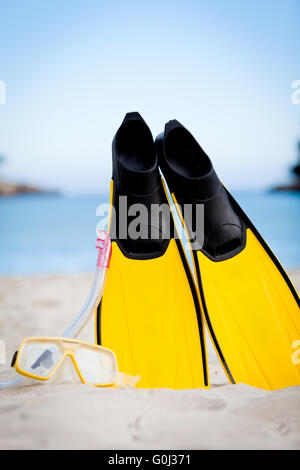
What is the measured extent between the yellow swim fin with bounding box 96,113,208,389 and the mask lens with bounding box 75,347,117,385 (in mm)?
320

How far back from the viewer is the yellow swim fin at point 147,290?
1632 mm

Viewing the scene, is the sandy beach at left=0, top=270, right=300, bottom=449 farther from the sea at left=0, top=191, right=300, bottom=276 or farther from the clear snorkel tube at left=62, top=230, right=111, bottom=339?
the sea at left=0, top=191, right=300, bottom=276

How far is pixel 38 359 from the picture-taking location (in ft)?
4.12

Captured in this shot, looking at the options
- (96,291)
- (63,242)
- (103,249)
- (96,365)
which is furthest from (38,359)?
(63,242)

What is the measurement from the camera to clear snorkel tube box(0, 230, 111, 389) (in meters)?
1.44

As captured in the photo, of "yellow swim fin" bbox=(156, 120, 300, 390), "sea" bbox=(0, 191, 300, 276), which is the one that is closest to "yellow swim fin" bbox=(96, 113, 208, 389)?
"yellow swim fin" bbox=(156, 120, 300, 390)

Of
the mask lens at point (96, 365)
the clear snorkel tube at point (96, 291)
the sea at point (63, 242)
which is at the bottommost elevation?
the sea at point (63, 242)

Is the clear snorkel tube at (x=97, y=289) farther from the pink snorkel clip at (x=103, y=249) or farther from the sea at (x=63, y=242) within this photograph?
the sea at (x=63, y=242)

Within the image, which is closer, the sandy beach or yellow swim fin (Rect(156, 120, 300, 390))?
the sandy beach

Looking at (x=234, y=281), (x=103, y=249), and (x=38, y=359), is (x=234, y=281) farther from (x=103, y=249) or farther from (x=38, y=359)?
(x=38, y=359)

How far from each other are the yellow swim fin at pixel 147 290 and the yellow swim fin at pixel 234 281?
8cm

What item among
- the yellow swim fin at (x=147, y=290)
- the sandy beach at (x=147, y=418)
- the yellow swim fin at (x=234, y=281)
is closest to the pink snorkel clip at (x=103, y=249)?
the yellow swim fin at (x=147, y=290)

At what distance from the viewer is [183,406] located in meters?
1.11
